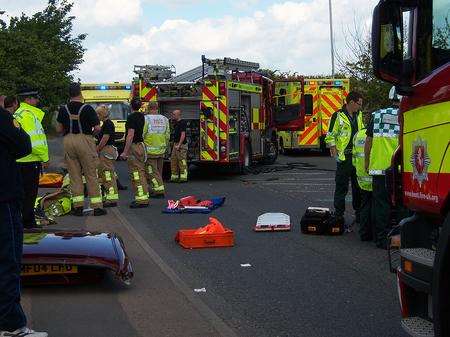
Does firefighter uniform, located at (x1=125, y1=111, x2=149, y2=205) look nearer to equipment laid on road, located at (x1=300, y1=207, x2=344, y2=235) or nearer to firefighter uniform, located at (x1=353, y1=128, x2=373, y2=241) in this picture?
equipment laid on road, located at (x1=300, y1=207, x2=344, y2=235)

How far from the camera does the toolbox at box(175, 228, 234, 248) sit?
8.84 m

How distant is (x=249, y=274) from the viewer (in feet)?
24.3

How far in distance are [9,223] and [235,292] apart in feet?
7.90

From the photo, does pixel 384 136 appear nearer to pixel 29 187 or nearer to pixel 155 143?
pixel 29 187

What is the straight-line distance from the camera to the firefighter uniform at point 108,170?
42.3 feet

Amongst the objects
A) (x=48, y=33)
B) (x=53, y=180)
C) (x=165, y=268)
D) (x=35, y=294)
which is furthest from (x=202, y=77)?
(x=48, y=33)

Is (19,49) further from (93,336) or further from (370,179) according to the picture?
(93,336)

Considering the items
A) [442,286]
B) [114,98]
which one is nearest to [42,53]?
[114,98]

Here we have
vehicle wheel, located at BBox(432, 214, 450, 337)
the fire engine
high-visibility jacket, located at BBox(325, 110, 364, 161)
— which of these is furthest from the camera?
the fire engine

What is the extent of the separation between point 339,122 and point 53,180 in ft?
26.1

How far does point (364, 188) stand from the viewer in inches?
360

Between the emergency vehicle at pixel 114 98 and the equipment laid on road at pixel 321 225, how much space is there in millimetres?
18104

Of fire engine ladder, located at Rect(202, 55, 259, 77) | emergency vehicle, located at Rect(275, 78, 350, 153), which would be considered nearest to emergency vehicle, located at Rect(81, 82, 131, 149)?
emergency vehicle, located at Rect(275, 78, 350, 153)

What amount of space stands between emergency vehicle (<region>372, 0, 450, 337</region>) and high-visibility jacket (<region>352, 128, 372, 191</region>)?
4523 millimetres
